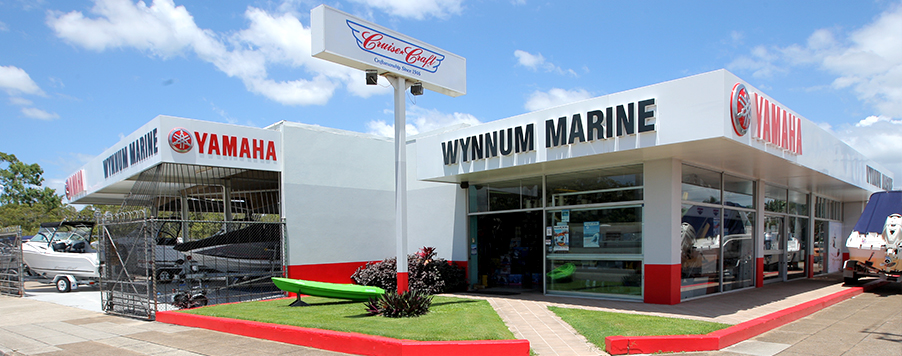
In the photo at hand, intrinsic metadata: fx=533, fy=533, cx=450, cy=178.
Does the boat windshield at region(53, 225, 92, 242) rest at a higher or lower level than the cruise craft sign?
lower

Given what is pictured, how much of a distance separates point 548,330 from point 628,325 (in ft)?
4.18

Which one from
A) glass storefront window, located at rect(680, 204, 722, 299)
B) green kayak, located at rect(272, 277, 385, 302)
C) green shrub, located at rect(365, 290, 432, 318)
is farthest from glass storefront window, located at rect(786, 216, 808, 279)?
green kayak, located at rect(272, 277, 385, 302)

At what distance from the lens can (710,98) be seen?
895 centimetres

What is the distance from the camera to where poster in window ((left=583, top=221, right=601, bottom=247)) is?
40.7ft

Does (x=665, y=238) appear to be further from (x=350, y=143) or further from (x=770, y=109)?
(x=350, y=143)

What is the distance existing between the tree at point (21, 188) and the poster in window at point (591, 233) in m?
59.3

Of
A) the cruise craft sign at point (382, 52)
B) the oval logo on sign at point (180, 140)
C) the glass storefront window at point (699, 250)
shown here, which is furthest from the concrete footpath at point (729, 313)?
the oval logo on sign at point (180, 140)

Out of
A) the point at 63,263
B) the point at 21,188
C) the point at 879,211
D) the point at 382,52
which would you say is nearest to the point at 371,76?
the point at 382,52

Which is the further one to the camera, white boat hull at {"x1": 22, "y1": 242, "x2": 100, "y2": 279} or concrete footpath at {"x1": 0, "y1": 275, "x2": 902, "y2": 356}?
white boat hull at {"x1": 22, "y1": 242, "x2": 100, "y2": 279}

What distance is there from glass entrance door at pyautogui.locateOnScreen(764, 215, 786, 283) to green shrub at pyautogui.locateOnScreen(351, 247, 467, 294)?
8.92m

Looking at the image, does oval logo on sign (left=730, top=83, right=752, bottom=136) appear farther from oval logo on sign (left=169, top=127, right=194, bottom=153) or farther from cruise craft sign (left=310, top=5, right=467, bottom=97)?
oval logo on sign (left=169, top=127, right=194, bottom=153)

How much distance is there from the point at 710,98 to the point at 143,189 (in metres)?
14.7

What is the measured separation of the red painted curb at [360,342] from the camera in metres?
6.96

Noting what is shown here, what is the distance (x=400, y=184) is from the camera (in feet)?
35.4
